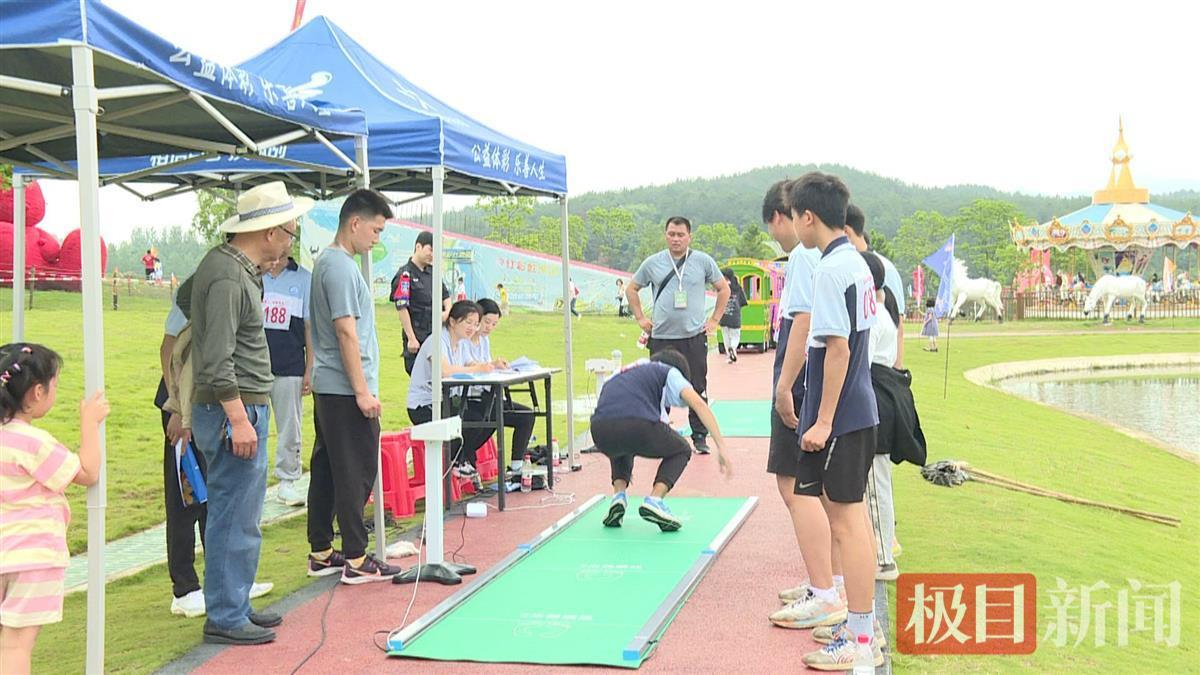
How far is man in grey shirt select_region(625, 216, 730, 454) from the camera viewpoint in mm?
9305

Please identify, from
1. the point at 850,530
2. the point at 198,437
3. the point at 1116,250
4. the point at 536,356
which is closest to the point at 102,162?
the point at 198,437

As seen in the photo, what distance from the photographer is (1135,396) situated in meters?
21.9

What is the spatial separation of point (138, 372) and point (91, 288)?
14098 millimetres

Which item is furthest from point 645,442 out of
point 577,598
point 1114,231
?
point 1114,231

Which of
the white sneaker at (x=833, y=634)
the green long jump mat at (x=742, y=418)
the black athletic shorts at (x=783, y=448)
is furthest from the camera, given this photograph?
the green long jump mat at (x=742, y=418)

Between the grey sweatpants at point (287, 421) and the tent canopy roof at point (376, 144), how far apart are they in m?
1.42

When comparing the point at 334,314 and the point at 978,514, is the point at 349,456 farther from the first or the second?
the point at 978,514

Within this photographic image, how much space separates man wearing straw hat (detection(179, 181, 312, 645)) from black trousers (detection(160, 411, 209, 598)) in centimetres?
45

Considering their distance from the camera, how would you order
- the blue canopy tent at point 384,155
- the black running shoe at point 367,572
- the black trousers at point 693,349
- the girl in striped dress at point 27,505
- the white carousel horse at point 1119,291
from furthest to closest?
the white carousel horse at point 1119,291 → the black trousers at point 693,349 → the blue canopy tent at point 384,155 → the black running shoe at point 367,572 → the girl in striped dress at point 27,505

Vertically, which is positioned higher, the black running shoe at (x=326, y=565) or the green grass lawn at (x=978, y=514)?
the black running shoe at (x=326, y=565)

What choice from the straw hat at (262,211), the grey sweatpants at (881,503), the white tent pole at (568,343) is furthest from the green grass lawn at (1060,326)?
the straw hat at (262,211)

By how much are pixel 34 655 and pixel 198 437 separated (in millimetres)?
1257

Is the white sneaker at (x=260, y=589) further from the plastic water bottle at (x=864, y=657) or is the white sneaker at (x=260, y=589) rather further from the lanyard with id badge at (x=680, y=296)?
the lanyard with id badge at (x=680, y=296)

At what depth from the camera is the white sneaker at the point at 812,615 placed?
485 centimetres
